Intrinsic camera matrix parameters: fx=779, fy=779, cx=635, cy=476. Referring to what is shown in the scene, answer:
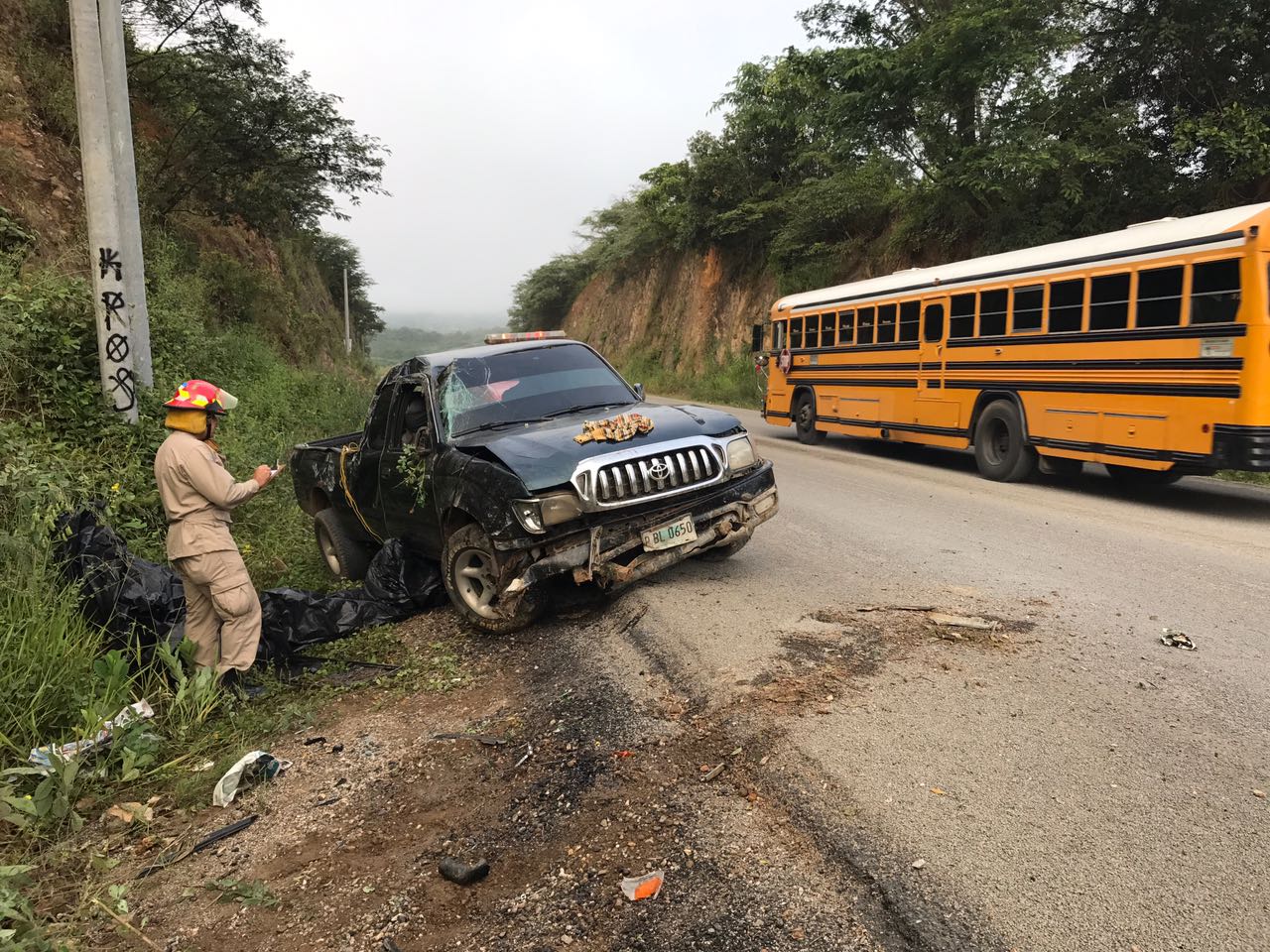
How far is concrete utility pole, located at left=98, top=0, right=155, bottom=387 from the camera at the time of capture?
6.91 meters

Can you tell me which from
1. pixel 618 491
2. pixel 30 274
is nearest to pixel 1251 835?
pixel 618 491

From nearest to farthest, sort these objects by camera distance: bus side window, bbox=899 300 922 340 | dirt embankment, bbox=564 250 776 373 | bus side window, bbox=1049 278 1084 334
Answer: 1. bus side window, bbox=1049 278 1084 334
2. bus side window, bbox=899 300 922 340
3. dirt embankment, bbox=564 250 776 373

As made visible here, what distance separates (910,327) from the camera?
12.1m

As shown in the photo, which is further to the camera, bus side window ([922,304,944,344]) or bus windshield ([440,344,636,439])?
bus side window ([922,304,944,344])

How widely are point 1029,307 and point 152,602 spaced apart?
9984mm

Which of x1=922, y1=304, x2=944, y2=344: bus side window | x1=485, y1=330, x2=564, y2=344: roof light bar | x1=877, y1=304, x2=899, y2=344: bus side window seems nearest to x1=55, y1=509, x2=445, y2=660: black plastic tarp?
x1=485, y1=330, x2=564, y2=344: roof light bar

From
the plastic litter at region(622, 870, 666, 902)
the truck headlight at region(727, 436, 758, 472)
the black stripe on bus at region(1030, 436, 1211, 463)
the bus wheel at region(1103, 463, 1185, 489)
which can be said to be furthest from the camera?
the bus wheel at region(1103, 463, 1185, 489)

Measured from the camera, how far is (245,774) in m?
3.62

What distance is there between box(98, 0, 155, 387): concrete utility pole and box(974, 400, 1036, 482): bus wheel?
10028 millimetres

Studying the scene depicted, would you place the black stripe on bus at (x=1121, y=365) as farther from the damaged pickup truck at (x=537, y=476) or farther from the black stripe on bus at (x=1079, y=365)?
the damaged pickup truck at (x=537, y=476)

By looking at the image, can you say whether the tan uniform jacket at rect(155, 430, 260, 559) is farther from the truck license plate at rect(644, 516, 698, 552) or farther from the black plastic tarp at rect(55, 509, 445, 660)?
the truck license plate at rect(644, 516, 698, 552)

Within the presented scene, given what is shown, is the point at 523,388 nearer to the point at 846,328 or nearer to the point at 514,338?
the point at 514,338

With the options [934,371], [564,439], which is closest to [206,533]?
[564,439]

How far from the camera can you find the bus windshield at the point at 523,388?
5.67 meters
